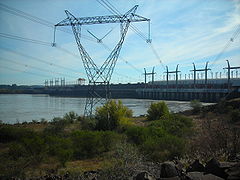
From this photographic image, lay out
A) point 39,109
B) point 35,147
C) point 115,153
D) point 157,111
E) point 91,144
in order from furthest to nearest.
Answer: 1. point 39,109
2. point 157,111
3. point 91,144
4. point 35,147
5. point 115,153

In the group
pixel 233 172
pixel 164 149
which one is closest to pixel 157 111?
pixel 164 149

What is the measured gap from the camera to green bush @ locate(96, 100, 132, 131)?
14.9 metres

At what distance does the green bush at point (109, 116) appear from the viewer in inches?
588

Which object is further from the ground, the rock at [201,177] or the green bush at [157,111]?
the rock at [201,177]

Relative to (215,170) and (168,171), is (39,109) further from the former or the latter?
(215,170)

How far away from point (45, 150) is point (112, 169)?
4370mm

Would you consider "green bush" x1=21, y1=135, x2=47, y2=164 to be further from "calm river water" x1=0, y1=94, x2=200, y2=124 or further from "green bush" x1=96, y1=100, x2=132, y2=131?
"calm river water" x1=0, y1=94, x2=200, y2=124

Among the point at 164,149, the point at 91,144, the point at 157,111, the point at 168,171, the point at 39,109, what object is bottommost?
the point at 39,109

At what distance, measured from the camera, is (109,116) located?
1539 cm

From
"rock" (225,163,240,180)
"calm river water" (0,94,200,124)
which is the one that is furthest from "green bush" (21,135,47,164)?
"calm river water" (0,94,200,124)

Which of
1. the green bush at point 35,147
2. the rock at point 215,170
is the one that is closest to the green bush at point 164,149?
the rock at point 215,170

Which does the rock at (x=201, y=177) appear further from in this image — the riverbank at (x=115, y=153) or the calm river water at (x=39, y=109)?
the calm river water at (x=39, y=109)

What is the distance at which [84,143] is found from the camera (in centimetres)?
896

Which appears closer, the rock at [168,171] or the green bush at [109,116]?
the rock at [168,171]
